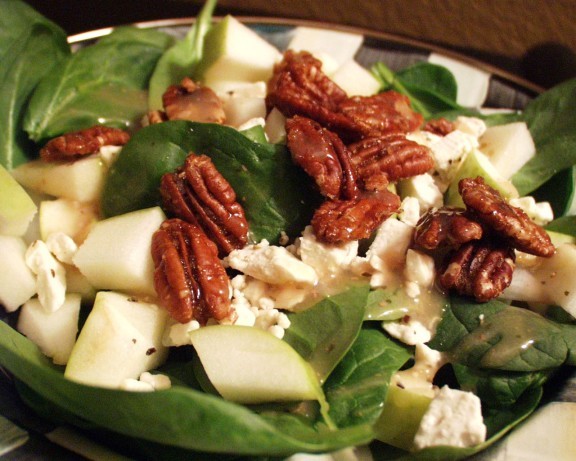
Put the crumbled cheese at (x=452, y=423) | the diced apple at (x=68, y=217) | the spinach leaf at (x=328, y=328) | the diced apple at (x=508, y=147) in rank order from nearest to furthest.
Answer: the crumbled cheese at (x=452, y=423)
the spinach leaf at (x=328, y=328)
the diced apple at (x=68, y=217)
the diced apple at (x=508, y=147)

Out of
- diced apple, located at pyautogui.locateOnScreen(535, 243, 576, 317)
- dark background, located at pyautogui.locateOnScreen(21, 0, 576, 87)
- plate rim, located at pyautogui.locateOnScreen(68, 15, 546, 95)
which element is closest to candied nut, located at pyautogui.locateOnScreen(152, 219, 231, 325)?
diced apple, located at pyautogui.locateOnScreen(535, 243, 576, 317)

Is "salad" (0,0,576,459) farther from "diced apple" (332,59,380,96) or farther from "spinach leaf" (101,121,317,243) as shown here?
"diced apple" (332,59,380,96)

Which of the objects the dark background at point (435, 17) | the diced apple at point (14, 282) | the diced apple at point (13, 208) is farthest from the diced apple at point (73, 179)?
the dark background at point (435, 17)

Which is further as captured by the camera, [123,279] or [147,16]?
[147,16]

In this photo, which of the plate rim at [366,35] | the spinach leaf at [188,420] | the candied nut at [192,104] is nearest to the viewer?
the spinach leaf at [188,420]

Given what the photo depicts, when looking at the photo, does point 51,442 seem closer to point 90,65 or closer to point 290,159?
point 290,159

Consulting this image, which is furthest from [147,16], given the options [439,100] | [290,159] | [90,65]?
[290,159]

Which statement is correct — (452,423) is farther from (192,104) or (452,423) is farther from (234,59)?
(234,59)

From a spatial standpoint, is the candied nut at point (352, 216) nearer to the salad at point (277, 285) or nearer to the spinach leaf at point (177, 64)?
the salad at point (277, 285)
